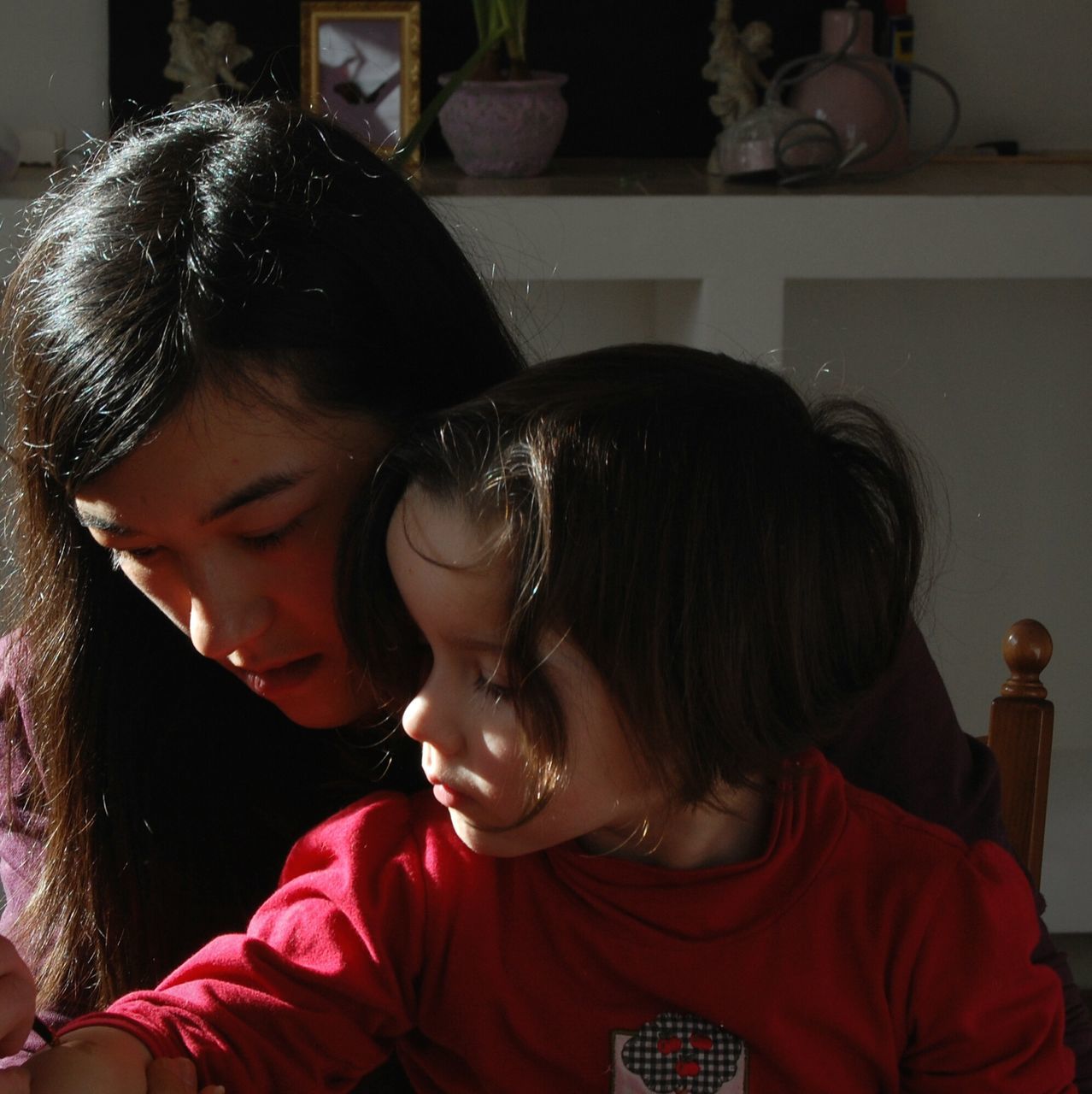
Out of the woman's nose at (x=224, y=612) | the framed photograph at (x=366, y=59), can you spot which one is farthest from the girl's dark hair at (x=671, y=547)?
the framed photograph at (x=366, y=59)

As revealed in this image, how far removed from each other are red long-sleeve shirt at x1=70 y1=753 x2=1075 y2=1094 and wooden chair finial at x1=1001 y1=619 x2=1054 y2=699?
1.26ft

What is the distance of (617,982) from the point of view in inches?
35.1

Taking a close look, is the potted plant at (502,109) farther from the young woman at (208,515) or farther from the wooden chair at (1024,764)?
the wooden chair at (1024,764)

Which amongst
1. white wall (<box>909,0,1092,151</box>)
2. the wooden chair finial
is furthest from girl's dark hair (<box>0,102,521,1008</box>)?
white wall (<box>909,0,1092,151</box>)

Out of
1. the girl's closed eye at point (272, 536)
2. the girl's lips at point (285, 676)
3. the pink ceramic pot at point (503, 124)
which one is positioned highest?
the pink ceramic pot at point (503, 124)

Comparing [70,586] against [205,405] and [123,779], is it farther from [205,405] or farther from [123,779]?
[205,405]

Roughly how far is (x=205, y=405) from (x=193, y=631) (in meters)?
0.14

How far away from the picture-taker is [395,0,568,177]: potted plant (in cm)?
220

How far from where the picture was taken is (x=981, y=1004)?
854mm

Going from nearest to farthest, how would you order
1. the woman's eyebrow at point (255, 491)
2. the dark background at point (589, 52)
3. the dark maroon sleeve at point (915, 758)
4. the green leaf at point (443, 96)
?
1. the woman's eyebrow at point (255, 491)
2. the dark maroon sleeve at point (915, 758)
3. the green leaf at point (443, 96)
4. the dark background at point (589, 52)

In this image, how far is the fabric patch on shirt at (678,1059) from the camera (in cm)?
87

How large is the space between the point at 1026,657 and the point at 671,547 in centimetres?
60

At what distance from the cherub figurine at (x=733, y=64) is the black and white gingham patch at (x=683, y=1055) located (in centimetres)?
170

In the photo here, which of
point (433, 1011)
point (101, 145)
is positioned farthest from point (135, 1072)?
point (101, 145)
